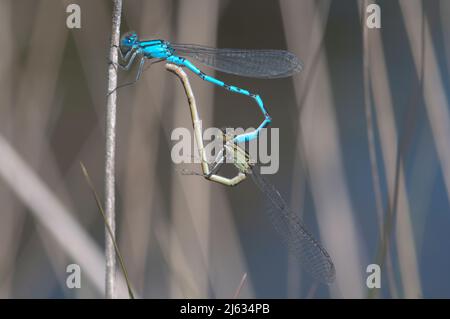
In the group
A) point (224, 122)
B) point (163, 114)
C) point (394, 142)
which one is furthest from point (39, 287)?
point (394, 142)

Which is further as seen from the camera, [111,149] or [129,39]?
[129,39]

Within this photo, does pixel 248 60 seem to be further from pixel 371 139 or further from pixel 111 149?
pixel 111 149

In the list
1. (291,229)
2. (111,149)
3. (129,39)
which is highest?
(129,39)

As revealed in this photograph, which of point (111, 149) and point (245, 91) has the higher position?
point (245, 91)

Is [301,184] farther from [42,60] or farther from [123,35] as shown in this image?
[42,60]

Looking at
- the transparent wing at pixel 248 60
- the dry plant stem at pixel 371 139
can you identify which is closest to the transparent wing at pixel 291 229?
the dry plant stem at pixel 371 139

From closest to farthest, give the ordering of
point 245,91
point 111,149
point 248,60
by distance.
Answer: point 111,149
point 245,91
point 248,60

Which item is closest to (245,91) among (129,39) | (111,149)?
(129,39)
